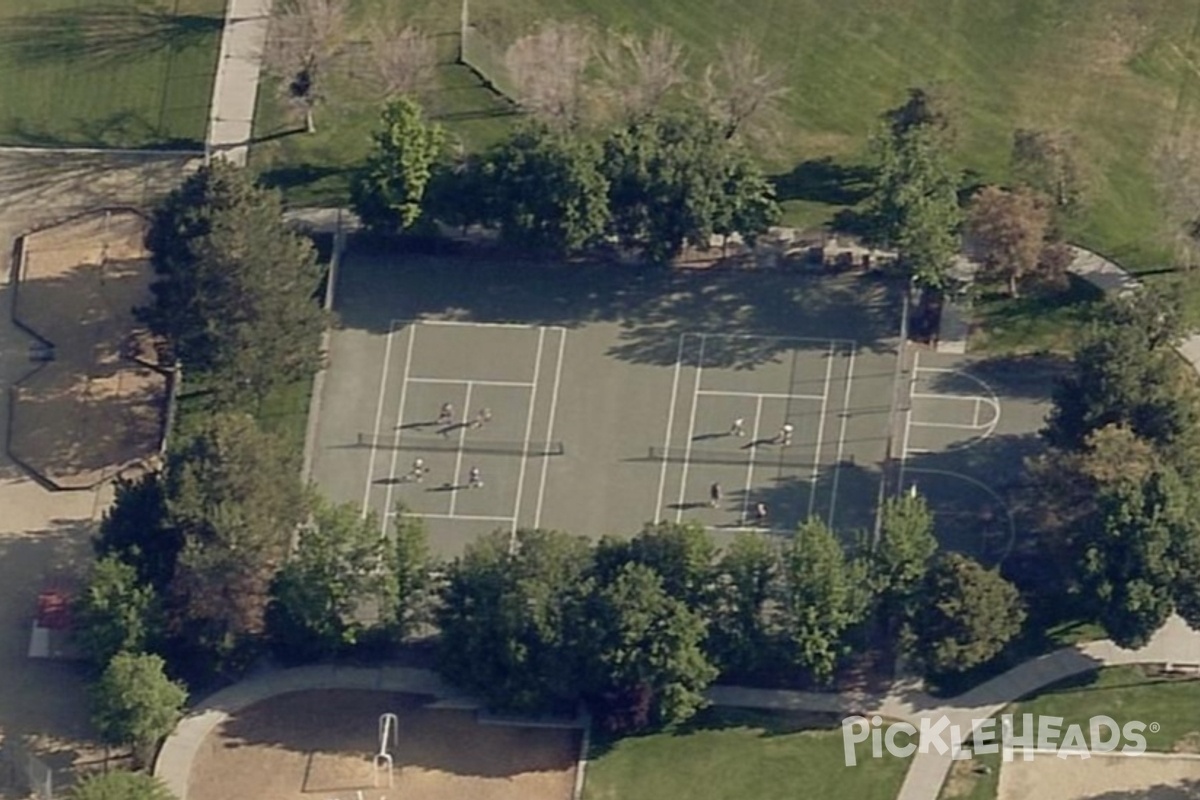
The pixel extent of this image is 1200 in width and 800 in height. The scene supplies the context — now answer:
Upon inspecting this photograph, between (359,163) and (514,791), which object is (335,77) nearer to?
(359,163)

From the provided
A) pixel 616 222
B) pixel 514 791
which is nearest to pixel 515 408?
pixel 616 222

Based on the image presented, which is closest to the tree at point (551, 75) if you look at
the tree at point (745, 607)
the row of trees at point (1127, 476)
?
the tree at point (745, 607)

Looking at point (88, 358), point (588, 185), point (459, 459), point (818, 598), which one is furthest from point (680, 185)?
point (88, 358)

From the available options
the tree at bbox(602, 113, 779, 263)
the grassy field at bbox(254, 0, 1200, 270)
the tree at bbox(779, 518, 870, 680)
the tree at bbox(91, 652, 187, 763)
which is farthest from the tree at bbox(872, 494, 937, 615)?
the tree at bbox(91, 652, 187, 763)

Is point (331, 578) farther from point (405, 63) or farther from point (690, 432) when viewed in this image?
point (405, 63)

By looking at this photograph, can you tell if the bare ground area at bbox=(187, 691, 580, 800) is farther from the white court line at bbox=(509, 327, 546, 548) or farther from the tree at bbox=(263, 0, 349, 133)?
the tree at bbox=(263, 0, 349, 133)
